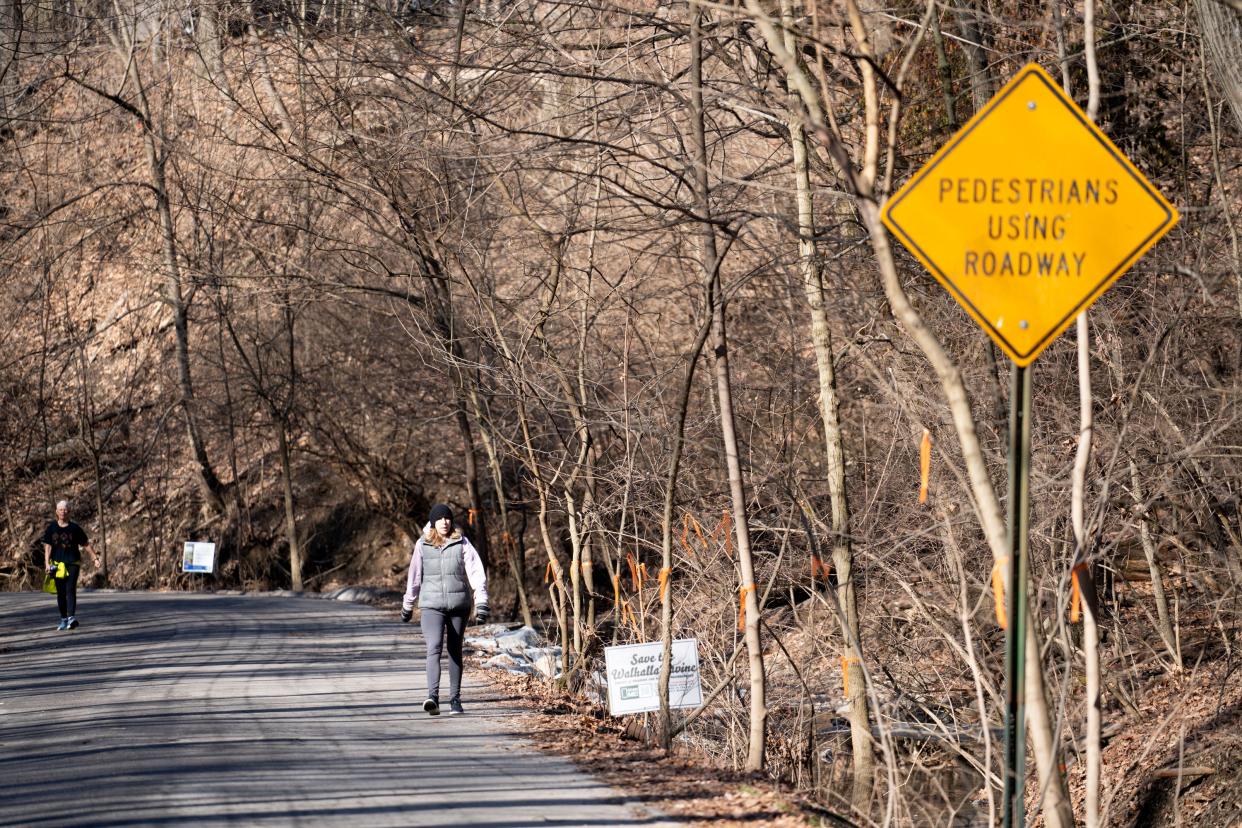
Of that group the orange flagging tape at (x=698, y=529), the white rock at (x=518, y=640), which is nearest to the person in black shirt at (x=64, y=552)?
the white rock at (x=518, y=640)

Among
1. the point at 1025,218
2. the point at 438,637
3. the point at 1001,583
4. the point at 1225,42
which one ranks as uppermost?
the point at 1225,42

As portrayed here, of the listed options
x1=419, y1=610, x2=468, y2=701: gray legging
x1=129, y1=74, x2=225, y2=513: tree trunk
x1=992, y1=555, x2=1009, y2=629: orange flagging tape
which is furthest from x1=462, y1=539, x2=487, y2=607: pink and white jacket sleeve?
x1=129, y1=74, x2=225, y2=513: tree trunk

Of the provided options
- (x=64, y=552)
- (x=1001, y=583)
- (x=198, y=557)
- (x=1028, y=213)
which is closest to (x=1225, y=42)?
(x=1028, y=213)

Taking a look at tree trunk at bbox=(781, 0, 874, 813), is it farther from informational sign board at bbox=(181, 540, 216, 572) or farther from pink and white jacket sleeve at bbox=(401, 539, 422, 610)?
informational sign board at bbox=(181, 540, 216, 572)

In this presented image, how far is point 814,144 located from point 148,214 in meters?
26.9

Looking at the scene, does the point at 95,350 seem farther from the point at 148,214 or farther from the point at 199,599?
the point at 199,599

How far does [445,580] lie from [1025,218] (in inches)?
276

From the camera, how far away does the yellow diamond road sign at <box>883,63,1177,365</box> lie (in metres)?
5.46

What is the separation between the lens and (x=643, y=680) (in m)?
10.7

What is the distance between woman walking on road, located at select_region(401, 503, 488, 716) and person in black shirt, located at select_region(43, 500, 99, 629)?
8.19m

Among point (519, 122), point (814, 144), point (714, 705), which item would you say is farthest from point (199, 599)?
point (814, 144)

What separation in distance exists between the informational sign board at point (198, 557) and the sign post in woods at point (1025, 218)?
24.6m

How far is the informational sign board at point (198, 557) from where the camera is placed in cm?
2786

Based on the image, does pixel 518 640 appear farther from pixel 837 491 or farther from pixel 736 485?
pixel 736 485
